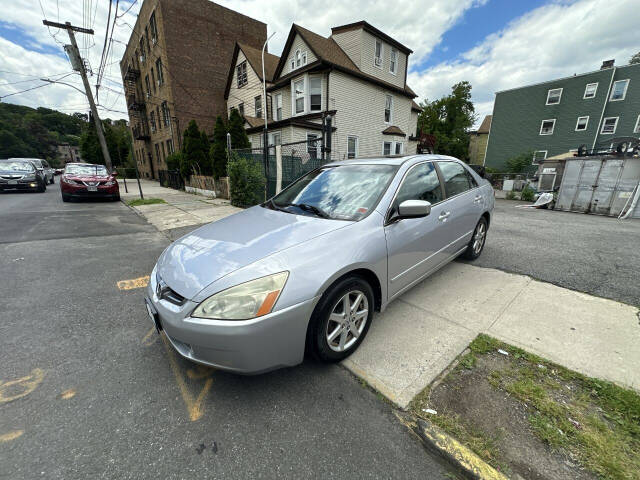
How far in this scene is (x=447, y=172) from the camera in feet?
10.9

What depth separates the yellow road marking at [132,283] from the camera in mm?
3473

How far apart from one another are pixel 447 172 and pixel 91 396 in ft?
13.1

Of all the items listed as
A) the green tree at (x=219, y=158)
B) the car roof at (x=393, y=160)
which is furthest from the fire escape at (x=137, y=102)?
the car roof at (x=393, y=160)

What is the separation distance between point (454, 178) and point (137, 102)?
3043 centimetres

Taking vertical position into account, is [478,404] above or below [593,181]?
below

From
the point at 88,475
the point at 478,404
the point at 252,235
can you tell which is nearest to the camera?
the point at 88,475

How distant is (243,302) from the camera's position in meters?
1.63

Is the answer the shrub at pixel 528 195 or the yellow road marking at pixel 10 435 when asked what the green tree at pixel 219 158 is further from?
the shrub at pixel 528 195

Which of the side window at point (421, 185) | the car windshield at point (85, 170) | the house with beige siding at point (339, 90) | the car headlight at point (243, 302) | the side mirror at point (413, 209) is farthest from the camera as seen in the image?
the house with beige siding at point (339, 90)

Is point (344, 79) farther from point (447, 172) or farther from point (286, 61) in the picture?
point (447, 172)

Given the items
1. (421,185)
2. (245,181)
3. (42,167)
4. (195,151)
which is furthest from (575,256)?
(42,167)

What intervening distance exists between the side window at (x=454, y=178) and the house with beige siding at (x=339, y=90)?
10667mm

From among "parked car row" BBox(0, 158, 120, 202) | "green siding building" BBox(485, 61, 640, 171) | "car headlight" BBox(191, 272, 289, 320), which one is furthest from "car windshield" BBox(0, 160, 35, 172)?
"green siding building" BBox(485, 61, 640, 171)

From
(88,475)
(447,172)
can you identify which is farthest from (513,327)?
(88,475)
